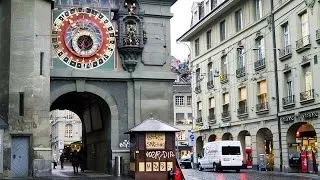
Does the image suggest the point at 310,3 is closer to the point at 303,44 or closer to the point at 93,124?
the point at 303,44

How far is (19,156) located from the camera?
27.8 metres

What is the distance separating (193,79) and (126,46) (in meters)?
29.2

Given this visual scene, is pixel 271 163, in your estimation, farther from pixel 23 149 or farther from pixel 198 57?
pixel 23 149

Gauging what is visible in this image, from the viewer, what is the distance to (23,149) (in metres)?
Answer: 28.0

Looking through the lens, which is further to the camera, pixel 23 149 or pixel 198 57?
pixel 198 57

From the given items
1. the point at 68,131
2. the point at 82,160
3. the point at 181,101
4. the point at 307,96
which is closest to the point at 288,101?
the point at 307,96

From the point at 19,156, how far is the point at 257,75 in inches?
906

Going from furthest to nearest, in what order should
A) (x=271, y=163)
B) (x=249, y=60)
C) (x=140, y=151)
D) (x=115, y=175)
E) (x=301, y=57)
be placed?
(x=249, y=60)
(x=271, y=163)
(x=301, y=57)
(x=115, y=175)
(x=140, y=151)

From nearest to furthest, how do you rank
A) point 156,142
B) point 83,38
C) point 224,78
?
1. point 156,142
2. point 83,38
3. point 224,78

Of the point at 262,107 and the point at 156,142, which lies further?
the point at 262,107

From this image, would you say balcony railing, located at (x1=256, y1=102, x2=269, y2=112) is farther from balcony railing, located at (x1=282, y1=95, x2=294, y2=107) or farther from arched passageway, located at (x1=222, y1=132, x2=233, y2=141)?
arched passageway, located at (x1=222, y1=132, x2=233, y2=141)

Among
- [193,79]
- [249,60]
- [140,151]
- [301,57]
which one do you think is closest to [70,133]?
[193,79]

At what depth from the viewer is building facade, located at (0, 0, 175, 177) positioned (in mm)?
28047

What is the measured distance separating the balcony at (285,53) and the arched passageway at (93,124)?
1477 cm
